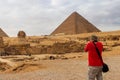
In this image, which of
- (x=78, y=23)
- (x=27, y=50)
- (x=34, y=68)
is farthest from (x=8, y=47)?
(x=78, y=23)

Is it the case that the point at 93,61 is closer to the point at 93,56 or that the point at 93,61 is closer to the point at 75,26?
the point at 93,56

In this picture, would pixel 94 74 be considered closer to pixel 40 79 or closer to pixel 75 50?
pixel 40 79

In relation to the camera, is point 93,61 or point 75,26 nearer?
point 93,61

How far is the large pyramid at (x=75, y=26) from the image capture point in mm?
94875

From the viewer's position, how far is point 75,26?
95.1 metres

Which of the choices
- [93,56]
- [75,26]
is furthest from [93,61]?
[75,26]

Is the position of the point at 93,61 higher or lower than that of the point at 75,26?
lower

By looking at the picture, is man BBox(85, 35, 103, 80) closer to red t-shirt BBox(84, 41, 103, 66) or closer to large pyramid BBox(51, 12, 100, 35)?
red t-shirt BBox(84, 41, 103, 66)

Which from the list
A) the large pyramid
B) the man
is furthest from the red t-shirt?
the large pyramid

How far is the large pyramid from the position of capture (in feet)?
311

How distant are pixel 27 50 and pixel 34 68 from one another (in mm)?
19656

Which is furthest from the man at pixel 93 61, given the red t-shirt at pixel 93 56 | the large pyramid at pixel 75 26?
the large pyramid at pixel 75 26

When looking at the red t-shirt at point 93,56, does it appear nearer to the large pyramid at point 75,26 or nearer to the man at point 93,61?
the man at point 93,61

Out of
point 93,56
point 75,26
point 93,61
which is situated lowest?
point 93,61
